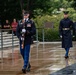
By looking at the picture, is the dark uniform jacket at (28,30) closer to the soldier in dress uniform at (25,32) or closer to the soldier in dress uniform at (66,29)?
the soldier in dress uniform at (25,32)

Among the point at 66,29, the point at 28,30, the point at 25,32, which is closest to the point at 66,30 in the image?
the point at 66,29

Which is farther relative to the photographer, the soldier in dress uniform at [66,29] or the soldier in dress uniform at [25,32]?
the soldier in dress uniform at [66,29]

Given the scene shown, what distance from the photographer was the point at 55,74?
31.4ft

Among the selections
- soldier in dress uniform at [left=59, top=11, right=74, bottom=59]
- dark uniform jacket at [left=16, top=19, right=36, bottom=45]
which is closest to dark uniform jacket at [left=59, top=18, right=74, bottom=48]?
soldier in dress uniform at [left=59, top=11, right=74, bottom=59]

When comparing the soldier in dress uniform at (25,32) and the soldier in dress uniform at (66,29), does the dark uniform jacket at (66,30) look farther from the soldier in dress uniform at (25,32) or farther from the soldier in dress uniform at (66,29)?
the soldier in dress uniform at (25,32)

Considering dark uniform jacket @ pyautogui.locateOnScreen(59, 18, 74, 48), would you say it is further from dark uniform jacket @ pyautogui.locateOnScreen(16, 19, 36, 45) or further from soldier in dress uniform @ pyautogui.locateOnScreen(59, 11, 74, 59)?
dark uniform jacket @ pyautogui.locateOnScreen(16, 19, 36, 45)

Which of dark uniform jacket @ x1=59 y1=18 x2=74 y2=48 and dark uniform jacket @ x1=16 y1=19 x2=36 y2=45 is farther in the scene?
dark uniform jacket @ x1=59 y1=18 x2=74 y2=48

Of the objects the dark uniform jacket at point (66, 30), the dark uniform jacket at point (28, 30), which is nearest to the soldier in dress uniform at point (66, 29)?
the dark uniform jacket at point (66, 30)

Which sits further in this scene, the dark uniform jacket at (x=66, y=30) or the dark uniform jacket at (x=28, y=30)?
the dark uniform jacket at (x=66, y=30)

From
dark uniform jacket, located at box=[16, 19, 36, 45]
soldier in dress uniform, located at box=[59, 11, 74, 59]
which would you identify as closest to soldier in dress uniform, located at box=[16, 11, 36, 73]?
dark uniform jacket, located at box=[16, 19, 36, 45]

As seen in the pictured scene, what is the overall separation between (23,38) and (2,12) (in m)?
26.5

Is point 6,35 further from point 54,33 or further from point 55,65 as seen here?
point 55,65

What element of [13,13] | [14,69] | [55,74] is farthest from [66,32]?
[13,13]

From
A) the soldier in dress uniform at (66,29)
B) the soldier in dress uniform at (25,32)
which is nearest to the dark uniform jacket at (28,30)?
the soldier in dress uniform at (25,32)
